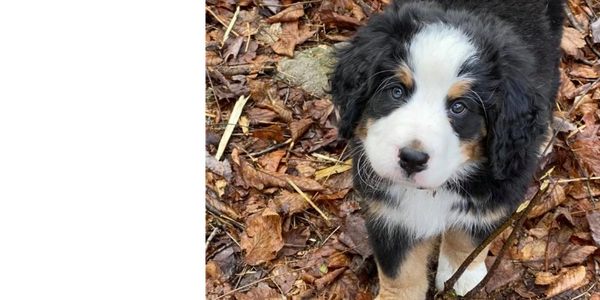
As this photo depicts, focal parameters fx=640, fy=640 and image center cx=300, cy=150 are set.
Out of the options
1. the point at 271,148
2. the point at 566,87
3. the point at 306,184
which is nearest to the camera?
the point at 306,184

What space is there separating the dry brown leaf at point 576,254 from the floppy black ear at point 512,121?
1120mm

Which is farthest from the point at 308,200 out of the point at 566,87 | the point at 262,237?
the point at 566,87

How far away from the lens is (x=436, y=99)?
88.5 inches

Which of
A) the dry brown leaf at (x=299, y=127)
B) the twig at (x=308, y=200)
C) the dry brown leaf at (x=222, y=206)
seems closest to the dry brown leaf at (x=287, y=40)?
the dry brown leaf at (x=299, y=127)

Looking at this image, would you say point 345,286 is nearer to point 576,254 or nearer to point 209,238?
point 209,238

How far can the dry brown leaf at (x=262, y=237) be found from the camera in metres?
3.44

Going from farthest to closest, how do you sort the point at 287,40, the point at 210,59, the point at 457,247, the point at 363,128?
the point at 287,40 < the point at 210,59 < the point at 457,247 < the point at 363,128

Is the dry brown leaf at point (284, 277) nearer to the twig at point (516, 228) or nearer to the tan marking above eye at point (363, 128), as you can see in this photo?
the twig at point (516, 228)

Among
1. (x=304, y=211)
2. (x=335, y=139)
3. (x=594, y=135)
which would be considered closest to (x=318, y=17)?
(x=335, y=139)

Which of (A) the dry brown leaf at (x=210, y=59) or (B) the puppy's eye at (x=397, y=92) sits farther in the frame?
(A) the dry brown leaf at (x=210, y=59)

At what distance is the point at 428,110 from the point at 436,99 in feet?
0.17

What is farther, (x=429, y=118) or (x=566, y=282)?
(x=566, y=282)

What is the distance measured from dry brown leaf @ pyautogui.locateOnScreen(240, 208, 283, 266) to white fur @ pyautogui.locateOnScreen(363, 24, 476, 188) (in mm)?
1297
